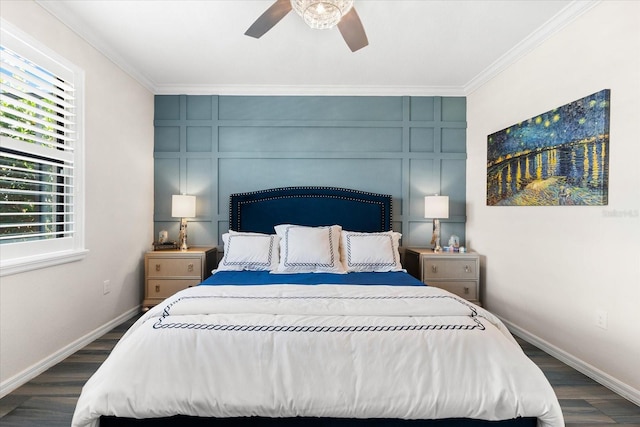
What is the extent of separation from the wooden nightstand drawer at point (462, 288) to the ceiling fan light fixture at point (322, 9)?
8.92 feet

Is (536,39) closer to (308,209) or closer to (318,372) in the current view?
(308,209)

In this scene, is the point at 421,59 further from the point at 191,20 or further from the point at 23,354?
the point at 23,354

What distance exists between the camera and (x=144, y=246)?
12.1ft

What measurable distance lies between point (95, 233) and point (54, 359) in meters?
1.02

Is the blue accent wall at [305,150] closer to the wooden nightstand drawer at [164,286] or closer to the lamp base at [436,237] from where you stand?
the lamp base at [436,237]

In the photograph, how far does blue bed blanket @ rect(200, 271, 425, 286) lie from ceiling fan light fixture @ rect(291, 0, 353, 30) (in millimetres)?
1786

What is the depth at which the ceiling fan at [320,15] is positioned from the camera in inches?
70.3

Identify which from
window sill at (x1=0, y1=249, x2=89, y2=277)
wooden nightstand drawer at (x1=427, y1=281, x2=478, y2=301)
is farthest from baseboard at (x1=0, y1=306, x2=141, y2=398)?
wooden nightstand drawer at (x1=427, y1=281, x2=478, y2=301)

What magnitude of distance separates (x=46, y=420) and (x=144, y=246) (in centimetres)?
212

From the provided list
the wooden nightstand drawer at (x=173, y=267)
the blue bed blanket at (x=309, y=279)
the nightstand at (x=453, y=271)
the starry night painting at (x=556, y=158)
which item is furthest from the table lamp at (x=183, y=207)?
the starry night painting at (x=556, y=158)

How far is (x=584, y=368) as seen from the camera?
230 centimetres

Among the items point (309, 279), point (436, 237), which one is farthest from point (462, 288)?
point (309, 279)

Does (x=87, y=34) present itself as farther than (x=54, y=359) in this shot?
Yes

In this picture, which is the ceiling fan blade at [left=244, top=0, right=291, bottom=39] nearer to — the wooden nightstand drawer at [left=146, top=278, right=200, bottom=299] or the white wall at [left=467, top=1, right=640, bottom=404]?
the white wall at [left=467, top=1, right=640, bottom=404]
